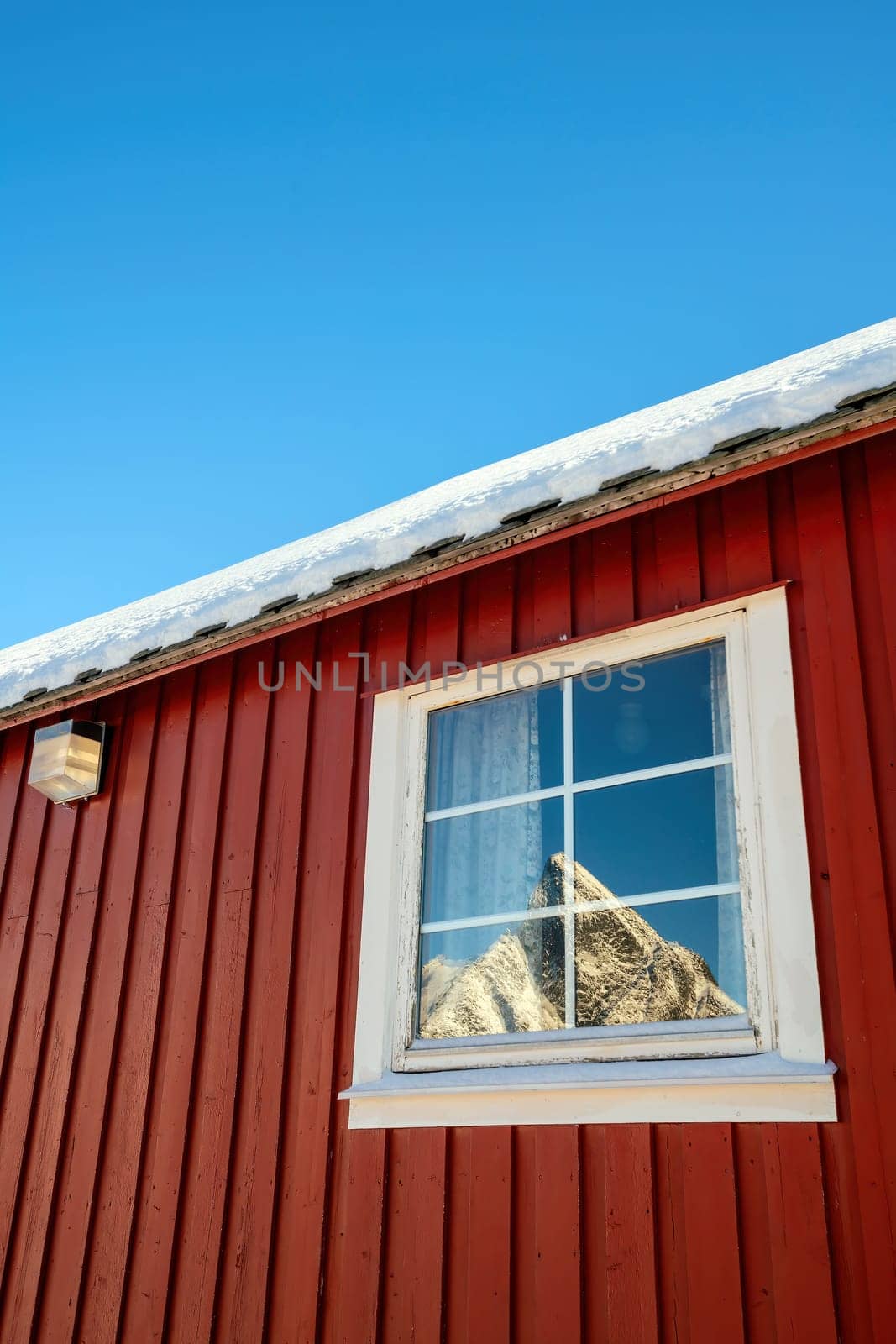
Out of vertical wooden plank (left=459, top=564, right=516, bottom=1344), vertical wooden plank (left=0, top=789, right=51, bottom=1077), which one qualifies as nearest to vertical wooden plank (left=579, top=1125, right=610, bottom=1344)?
vertical wooden plank (left=459, top=564, right=516, bottom=1344)

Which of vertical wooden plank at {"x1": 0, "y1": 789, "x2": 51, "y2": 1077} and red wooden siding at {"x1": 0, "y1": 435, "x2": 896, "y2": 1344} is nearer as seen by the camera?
red wooden siding at {"x1": 0, "y1": 435, "x2": 896, "y2": 1344}

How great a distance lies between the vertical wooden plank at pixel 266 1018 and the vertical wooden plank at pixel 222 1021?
0.13 feet

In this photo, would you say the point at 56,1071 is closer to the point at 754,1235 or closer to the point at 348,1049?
the point at 348,1049

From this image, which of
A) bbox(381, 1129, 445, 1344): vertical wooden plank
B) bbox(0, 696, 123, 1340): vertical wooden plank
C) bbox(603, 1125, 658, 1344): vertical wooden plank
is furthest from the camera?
bbox(0, 696, 123, 1340): vertical wooden plank

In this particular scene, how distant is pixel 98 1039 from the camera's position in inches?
164

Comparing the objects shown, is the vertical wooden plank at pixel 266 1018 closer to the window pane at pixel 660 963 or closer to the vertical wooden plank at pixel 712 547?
the window pane at pixel 660 963

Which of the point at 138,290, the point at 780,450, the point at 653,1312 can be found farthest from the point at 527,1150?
the point at 138,290

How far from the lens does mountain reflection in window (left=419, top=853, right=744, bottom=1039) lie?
10.0ft

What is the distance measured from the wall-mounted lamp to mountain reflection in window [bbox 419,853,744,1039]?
179 centimetres

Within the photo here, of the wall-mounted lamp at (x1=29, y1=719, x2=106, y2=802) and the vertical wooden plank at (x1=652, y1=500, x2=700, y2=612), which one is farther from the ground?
the vertical wooden plank at (x1=652, y1=500, x2=700, y2=612)

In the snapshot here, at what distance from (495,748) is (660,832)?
67 cm

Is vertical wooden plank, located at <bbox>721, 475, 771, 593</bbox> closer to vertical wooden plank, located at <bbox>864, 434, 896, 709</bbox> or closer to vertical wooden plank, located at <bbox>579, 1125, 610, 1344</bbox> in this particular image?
vertical wooden plank, located at <bbox>864, 434, 896, 709</bbox>

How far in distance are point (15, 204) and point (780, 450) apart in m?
23.7

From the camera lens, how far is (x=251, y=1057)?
3736mm
